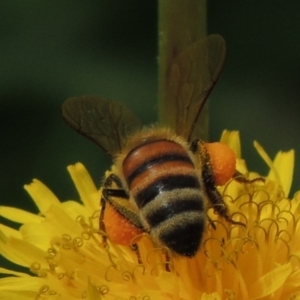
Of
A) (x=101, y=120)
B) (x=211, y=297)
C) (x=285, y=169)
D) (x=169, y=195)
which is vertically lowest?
(x=211, y=297)

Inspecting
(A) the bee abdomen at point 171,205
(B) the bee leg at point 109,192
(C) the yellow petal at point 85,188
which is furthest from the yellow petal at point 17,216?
(A) the bee abdomen at point 171,205

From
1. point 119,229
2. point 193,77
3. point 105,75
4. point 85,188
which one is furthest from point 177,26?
point 105,75

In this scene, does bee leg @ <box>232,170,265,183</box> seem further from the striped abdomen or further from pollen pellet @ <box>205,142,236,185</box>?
the striped abdomen

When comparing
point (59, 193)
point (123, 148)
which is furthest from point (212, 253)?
point (59, 193)

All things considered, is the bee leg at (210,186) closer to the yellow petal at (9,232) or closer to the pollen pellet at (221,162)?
the pollen pellet at (221,162)

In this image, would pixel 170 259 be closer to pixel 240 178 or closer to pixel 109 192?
pixel 109 192

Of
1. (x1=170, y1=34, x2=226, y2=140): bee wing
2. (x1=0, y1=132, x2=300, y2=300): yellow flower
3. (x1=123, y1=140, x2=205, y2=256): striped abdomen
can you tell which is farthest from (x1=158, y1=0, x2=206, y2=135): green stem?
Answer: (x1=0, y1=132, x2=300, y2=300): yellow flower

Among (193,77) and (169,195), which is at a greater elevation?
(193,77)

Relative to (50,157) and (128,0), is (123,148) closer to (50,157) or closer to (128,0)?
(50,157)
